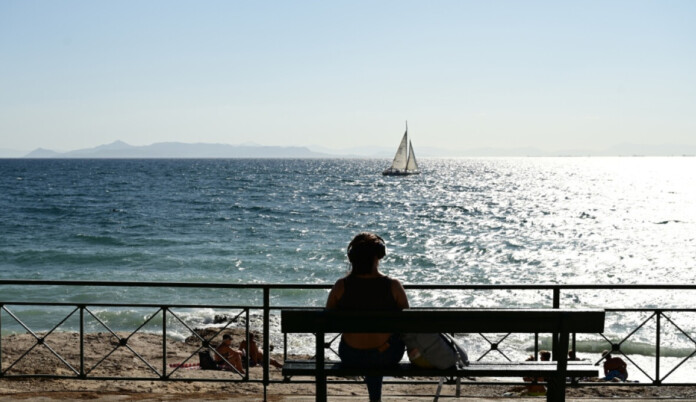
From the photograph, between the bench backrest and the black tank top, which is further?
the black tank top

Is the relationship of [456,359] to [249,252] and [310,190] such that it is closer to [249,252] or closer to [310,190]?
[249,252]

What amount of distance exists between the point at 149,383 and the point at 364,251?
6.76m

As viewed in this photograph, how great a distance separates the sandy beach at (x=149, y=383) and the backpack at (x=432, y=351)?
4.88 feet

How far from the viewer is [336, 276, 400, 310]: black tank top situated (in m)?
4.43

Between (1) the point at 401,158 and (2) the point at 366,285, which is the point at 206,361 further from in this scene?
(1) the point at 401,158

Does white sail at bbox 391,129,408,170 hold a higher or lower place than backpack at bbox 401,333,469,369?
higher

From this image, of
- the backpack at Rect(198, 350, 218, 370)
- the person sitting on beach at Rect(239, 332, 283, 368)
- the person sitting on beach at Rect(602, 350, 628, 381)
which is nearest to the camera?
the person sitting on beach at Rect(602, 350, 628, 381)

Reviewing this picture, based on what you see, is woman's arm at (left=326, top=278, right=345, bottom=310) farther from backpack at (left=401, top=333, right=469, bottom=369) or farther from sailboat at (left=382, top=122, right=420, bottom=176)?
sailboat at (left=382, top=122, right=420, bottom=176)

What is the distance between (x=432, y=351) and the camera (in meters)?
4.55

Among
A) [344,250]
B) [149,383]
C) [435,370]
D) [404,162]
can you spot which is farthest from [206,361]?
[404,162]

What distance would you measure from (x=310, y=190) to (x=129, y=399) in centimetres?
7899

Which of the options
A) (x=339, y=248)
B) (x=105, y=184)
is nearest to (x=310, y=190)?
A: (x=105, y=184)

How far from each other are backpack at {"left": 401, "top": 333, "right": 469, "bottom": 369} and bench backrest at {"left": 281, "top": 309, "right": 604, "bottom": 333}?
0.26m

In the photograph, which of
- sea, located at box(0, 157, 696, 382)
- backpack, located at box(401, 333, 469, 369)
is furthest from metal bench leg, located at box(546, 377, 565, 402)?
sea, located at box(0, 157, 696, 382)
